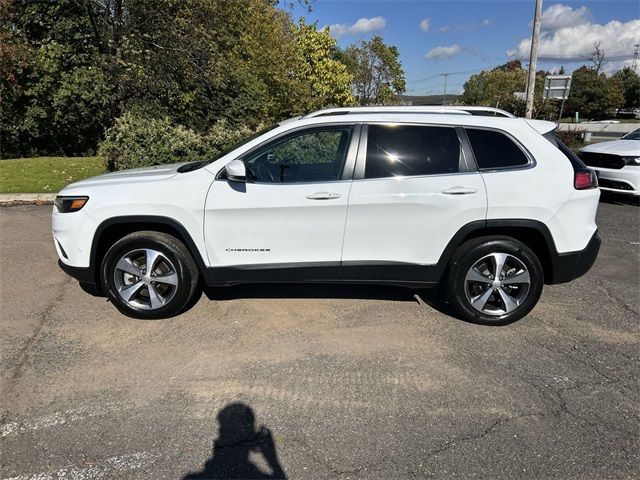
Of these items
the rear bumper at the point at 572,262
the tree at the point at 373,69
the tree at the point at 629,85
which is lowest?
the rear bumper at the point at 572,262

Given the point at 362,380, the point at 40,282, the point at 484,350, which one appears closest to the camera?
the point at 362,380

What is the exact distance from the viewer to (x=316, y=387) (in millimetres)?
3268

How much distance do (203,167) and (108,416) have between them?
204 centimetres

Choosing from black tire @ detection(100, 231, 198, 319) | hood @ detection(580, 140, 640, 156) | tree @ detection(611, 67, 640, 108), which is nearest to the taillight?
black tire @ detection(100, 231, 198, 319)

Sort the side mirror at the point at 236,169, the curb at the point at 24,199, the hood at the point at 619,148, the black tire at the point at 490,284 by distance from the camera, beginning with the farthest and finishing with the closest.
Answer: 1. the hood at the point at 619,148
2. the curb at the point at 24,199
3. the black tire at the point at 490,284
4. the side mirror at the point at 236,169

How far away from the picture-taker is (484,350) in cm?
378

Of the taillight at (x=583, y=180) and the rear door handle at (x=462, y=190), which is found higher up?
the taillight at (x=583, y=180)

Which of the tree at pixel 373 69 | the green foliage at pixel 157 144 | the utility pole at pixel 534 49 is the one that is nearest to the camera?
the green foliage at pixel 157 144

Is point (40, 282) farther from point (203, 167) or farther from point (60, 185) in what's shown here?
point (60, 185)

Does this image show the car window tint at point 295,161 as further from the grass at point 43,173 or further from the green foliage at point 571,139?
the green foliage at point 571,139

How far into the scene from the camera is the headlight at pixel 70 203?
4004mm

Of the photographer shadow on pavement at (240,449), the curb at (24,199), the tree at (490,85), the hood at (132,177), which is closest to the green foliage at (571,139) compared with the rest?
the curb at (24,199)

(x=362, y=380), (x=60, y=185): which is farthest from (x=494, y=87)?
(x=362, y=380)

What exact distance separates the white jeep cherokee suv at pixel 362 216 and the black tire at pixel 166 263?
11 mm
